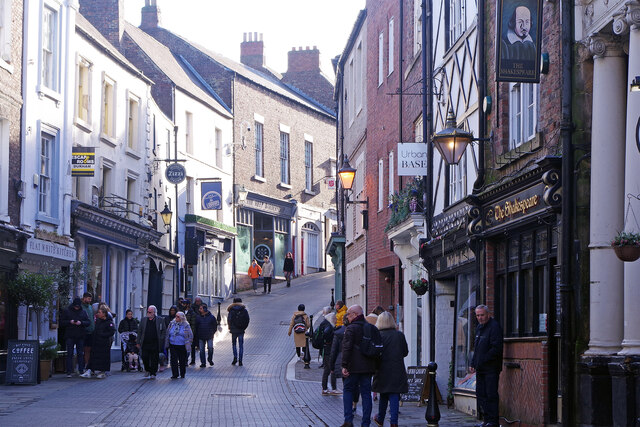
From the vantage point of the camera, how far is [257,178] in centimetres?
4894

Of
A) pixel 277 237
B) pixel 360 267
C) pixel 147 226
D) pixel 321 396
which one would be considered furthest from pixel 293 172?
pixel 321 396

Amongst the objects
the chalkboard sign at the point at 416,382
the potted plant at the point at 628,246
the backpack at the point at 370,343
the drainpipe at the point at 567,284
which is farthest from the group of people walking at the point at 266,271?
the potted plant at the point at 628,246

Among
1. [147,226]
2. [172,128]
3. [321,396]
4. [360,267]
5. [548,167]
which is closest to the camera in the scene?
[548,167]

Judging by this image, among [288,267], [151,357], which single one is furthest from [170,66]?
[151,357]

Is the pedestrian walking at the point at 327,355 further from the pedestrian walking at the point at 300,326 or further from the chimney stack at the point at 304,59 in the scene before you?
the chimney stack at the point at 304,59

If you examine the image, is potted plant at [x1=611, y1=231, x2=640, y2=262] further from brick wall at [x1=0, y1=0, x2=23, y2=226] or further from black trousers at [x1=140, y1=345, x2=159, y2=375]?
brick wall at [x1=0, y1=0, x2=23, y2=226]

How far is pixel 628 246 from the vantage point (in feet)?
32.6

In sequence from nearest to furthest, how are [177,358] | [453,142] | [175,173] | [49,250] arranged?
[453,142]
[177,358]
[49,250]
[175,173]

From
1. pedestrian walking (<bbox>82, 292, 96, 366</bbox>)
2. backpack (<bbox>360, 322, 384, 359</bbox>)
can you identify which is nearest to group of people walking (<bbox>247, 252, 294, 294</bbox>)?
pedestrian walking (<bbox>82, 292, 96, 366</bbox>)

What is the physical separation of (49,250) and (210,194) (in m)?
18.2

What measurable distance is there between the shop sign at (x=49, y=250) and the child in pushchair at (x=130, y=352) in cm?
261

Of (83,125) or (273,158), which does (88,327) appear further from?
(273,158)

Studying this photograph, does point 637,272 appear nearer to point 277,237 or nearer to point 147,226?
point 147,226

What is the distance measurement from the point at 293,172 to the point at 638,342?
141 ft
